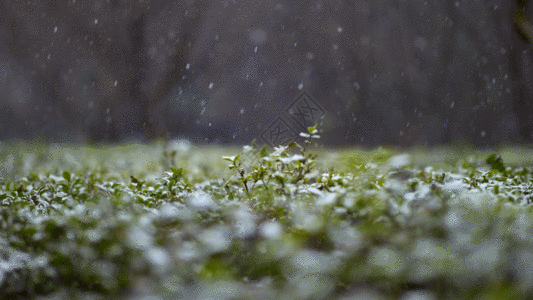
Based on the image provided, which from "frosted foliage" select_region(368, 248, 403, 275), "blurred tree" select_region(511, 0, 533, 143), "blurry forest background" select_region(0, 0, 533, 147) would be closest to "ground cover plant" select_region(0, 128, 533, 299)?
"frosted foliage" select_region(368, 248, 403, 275)

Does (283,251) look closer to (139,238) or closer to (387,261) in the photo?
(387,261)

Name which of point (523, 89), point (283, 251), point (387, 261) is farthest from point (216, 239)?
point (523, 89)

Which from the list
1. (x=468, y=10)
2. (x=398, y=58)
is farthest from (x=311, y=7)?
(x=468, y=10)

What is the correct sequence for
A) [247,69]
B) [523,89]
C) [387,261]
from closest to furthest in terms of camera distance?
[387,261], [523,89], [247,69]

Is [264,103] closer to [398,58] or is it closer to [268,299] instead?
[398,58]

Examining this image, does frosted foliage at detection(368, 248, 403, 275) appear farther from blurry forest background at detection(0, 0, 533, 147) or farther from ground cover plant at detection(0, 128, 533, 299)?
blurry forest background at detection(0, 0, 533, 147)

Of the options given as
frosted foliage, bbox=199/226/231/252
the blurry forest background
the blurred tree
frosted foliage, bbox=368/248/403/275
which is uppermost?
the blurry forest background

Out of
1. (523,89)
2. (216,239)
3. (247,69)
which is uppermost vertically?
(247,69)

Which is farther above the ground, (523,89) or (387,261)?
(523,89)

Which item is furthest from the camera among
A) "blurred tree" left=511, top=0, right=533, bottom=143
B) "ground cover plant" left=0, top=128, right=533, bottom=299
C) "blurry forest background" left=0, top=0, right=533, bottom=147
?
"blurry forest background" left=0, top=0, right=533, bottom=147
